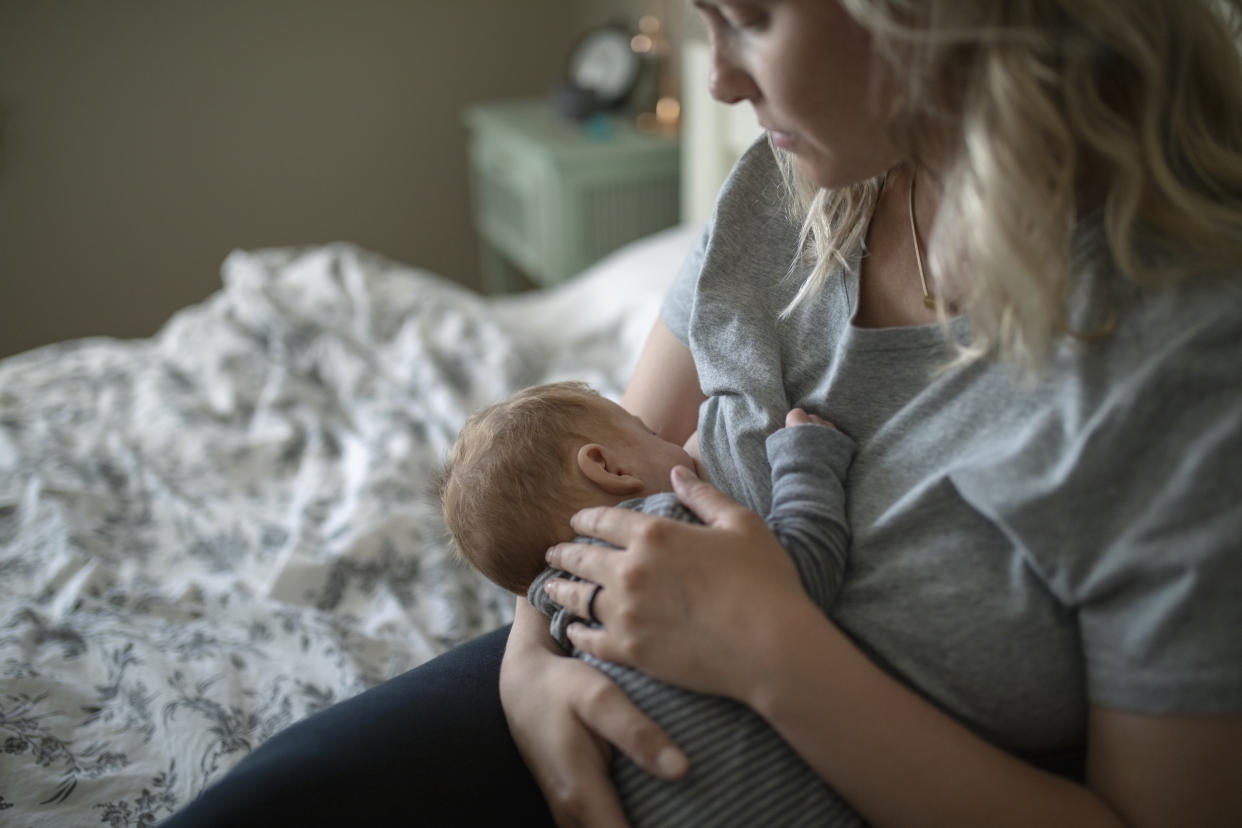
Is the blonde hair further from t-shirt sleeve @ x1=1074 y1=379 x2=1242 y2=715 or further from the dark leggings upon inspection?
t-shirt sleeve @ x1=1074 y1=379 x2=1242 y2=715

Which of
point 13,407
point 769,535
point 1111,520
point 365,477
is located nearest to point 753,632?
point 769,535

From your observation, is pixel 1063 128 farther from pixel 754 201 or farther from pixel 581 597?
pixel 581 597

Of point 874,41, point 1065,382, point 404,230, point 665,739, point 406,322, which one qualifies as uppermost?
point 874,41

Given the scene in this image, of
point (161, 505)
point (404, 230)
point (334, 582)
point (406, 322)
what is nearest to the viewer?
point (334, 582)

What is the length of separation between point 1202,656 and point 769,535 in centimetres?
29

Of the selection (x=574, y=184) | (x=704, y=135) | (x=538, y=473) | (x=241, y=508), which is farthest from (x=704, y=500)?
(x=574, y=184)

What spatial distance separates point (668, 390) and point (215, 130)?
8.98ft

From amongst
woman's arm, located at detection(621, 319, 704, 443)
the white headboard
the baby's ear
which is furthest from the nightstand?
the baby's ear

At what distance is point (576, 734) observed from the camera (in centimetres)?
77

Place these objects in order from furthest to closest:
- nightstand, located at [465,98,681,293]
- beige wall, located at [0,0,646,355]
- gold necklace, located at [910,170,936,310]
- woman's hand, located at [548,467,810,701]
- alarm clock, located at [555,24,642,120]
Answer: beige wall, located at [0,0,646,355] < alarm clock, located at [555,24,642,120] < nightstand, located at [465,98,681,293] < gold necklace, located at [910,170,936,310] < woman's hand, located at [548,467,810,701]

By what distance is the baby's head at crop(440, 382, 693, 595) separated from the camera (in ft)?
3.03

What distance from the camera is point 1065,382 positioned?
2.21ft

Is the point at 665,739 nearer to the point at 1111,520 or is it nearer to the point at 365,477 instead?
the point at 1111,520

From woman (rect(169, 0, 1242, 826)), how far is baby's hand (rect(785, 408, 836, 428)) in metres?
0.03
